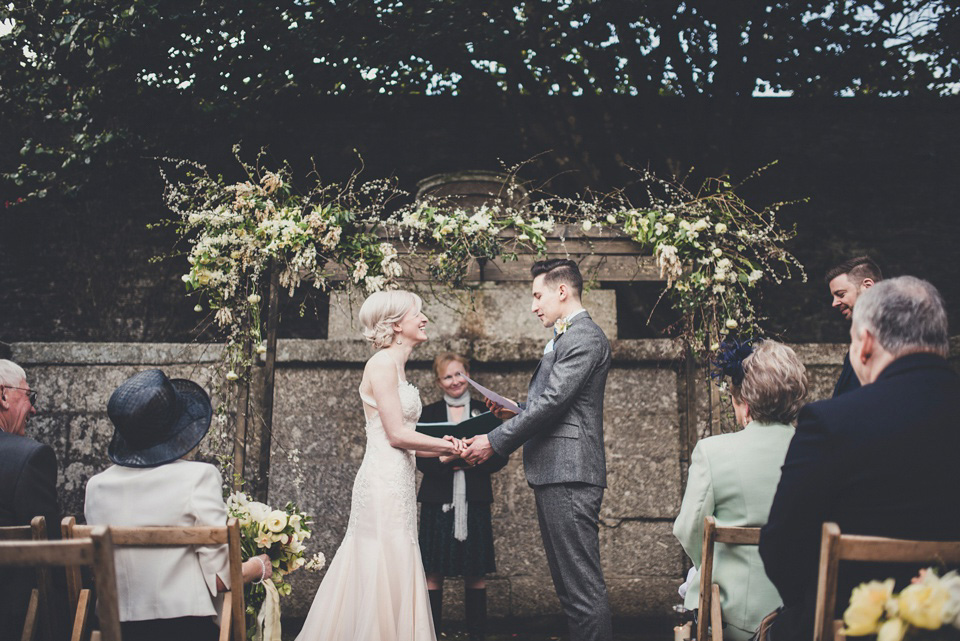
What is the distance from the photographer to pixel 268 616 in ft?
10.0

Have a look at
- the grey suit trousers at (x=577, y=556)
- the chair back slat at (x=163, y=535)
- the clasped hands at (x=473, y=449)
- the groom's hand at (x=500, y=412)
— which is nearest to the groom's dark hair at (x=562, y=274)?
the groom's hand at (x=500, y=412)

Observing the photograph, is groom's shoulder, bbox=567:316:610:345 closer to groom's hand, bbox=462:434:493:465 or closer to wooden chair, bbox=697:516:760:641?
groom's hand, bbox=462:434:493:465

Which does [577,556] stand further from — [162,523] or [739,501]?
[162,523]

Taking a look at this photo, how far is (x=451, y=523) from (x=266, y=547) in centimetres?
155

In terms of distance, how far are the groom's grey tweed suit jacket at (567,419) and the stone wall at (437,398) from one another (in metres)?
1.62

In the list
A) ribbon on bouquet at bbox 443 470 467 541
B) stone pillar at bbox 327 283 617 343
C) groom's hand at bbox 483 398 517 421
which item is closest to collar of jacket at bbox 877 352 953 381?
groom's hand at bbox 483 398 517 421

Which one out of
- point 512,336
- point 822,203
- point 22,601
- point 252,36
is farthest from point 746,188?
point 22,601

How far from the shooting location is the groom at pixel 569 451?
11.5 ft

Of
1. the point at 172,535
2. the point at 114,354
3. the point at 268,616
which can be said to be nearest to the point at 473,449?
the point at 268,616

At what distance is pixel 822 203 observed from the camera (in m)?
8.89

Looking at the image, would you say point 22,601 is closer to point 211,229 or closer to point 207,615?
point 207,615

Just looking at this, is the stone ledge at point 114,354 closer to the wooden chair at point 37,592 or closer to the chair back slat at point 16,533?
the wooden chair at point 37,592

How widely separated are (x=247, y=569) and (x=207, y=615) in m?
0.33

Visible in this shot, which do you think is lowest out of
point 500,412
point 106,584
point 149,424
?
point 106,584
